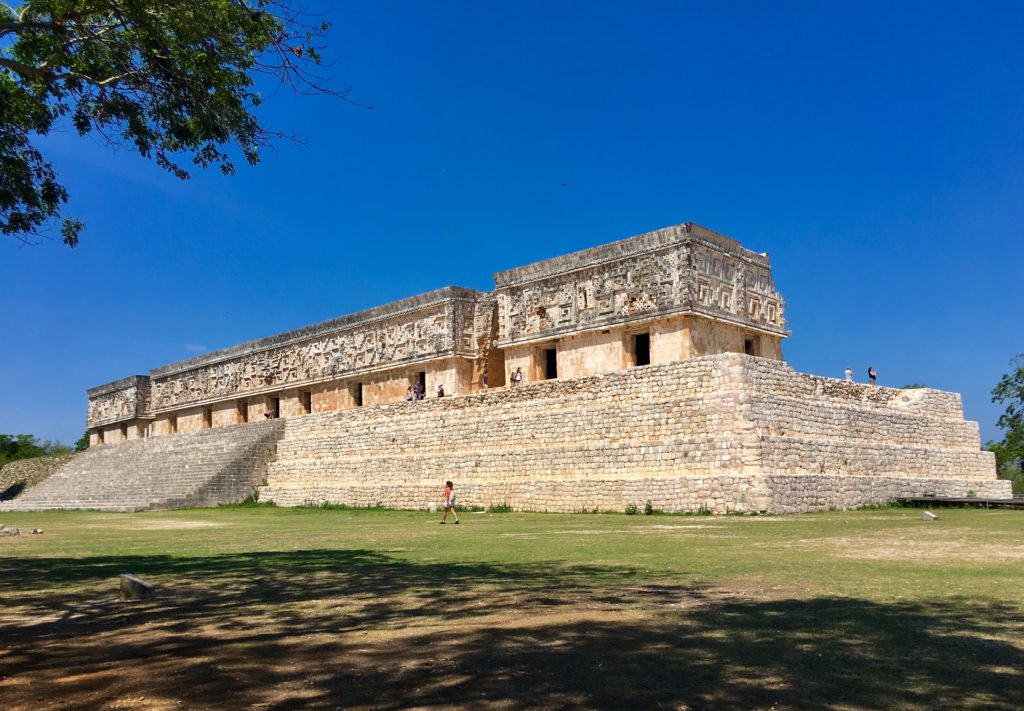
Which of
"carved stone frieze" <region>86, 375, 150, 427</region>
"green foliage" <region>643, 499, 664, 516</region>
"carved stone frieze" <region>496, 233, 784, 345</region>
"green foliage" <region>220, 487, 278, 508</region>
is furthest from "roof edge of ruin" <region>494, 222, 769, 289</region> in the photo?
"carved stone frieze" <region>86, 375, 150, 427</region>

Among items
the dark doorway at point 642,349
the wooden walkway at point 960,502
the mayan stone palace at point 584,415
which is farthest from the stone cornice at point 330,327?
the wooden walkway at point 960,502

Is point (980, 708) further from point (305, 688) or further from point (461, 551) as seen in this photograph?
point (461, 551)

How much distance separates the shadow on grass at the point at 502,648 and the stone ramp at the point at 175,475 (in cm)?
1779

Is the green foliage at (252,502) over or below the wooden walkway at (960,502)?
over

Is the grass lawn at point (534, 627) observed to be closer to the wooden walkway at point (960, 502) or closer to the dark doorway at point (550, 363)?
the wooden walkway at point (960, 502)

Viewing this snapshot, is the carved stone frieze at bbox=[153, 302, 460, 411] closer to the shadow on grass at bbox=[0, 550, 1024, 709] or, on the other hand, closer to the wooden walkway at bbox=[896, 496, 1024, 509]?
the wooden walkway at bbox=[896, 496, 1024, 509]

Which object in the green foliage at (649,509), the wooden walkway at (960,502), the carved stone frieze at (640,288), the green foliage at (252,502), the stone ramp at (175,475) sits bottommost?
the wooden walkway at (960,502)

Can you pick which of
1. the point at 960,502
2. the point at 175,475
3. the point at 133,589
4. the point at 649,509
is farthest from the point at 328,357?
the point at 133,589

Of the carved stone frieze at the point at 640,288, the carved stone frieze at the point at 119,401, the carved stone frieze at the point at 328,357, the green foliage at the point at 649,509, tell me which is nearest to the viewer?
the green foliage at the point at 649,509

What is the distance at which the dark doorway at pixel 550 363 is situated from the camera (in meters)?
21.8

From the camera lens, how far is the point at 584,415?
1681 cm

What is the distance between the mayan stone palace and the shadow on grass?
9.14m

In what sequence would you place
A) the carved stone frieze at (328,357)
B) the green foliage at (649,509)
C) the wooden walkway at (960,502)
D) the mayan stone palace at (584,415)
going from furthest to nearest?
the carved stone frieze at (328,357), the wooden walkway at (960,502), the mayan stone palace at (584,415), the green foliage at (649,509)

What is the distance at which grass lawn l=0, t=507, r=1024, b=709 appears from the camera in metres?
3.20
